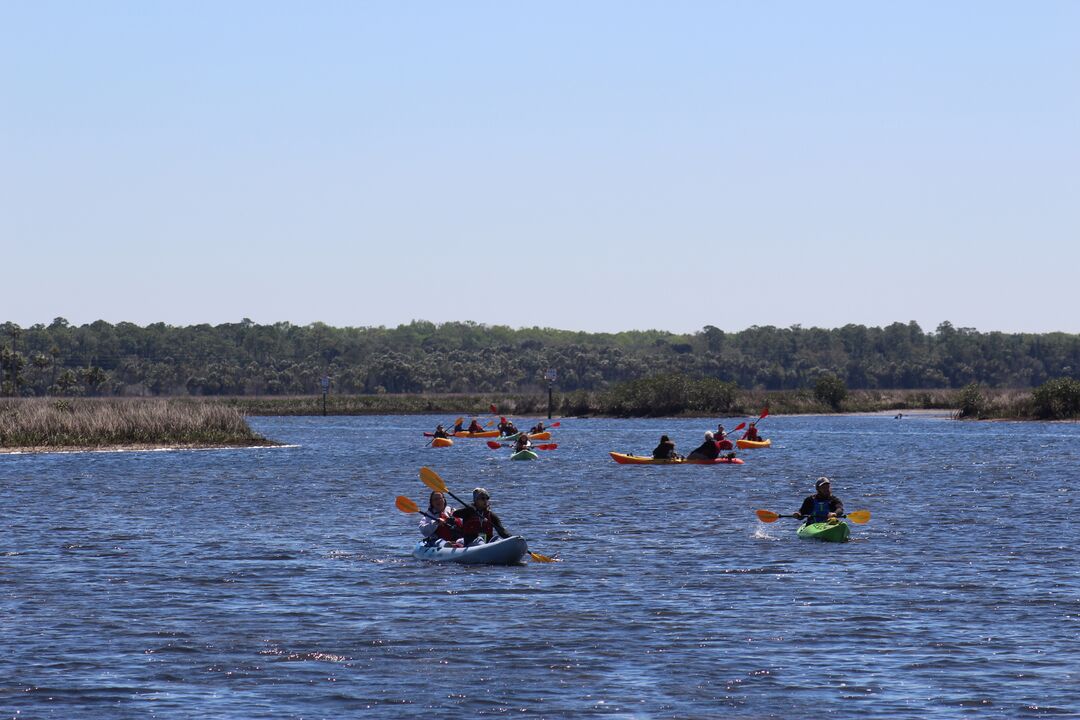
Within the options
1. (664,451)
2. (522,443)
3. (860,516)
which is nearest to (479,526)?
(860,516)

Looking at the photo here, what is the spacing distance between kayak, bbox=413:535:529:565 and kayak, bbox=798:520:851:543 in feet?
21.9

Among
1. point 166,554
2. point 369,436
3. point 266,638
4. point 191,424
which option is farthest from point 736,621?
point 369,436

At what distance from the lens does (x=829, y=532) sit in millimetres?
29000

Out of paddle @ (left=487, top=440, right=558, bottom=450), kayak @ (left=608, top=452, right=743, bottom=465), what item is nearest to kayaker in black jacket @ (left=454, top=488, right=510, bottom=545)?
kayak @ (left=608, top=452, right=743, bottom=465)

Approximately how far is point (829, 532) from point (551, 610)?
10.1 m

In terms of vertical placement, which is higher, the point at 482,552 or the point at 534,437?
the point at 534,437

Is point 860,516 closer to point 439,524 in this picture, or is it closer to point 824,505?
point 824,505

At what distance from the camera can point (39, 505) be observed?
40.4 meters

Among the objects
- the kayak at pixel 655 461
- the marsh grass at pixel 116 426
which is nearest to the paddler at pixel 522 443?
the kayak at pixel 655 461

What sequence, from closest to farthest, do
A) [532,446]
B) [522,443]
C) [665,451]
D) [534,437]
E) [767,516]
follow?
[767,516], [665,451], [522,443], [532,446], [534,437]

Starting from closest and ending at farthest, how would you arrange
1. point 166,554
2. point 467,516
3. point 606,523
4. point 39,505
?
point 467,516 < point 166,554 < point 606,523 < point 39,505

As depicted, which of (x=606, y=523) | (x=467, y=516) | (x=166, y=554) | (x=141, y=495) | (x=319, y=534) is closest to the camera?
(x=467, y=516)

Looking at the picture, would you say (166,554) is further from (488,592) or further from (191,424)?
(191,424)

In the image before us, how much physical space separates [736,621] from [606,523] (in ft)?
48.7
